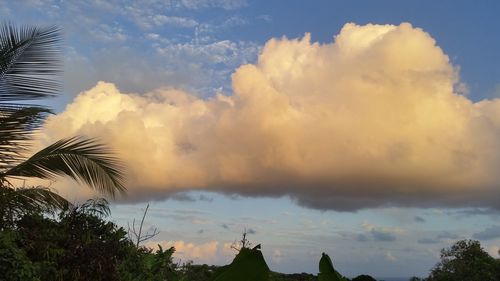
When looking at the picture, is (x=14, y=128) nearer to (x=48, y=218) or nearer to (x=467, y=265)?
(x=48, y=218)

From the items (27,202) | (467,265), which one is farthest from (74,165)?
(467,265)

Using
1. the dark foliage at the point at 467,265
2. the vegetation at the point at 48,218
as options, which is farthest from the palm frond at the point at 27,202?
the dark foliage at the point at 467,265

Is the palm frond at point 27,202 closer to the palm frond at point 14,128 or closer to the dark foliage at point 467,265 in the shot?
the palm frond at point 14,128

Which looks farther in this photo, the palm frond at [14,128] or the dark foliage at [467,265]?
the dark foliage at [467,265]

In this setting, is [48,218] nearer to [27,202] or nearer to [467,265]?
[27,202]

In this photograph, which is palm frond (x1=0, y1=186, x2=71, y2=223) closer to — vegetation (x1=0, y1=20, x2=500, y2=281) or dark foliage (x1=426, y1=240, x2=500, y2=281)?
vegetation (x1=0, y1=20, x2=500, y2=281)

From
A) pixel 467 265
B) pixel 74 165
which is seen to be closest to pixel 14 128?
pixel 74 165

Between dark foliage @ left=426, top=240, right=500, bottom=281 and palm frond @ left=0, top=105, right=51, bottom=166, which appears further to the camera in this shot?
dark foliage @ left=426, top=240, right=500, bottom=281

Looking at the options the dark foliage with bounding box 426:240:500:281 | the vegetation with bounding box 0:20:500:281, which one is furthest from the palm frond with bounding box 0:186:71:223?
the dark foliage with bounding box 426:240:500:281

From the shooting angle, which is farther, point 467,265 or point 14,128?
point 467,265

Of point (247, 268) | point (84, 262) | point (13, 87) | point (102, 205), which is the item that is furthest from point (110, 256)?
point (247, 268)

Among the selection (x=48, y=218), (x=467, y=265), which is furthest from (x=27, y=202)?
(x=467, y=265)

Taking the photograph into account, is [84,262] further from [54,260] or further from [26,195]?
[26,195]

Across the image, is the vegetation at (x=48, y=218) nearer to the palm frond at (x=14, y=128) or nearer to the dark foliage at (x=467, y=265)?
the palm frond at (x=14, y=128)
